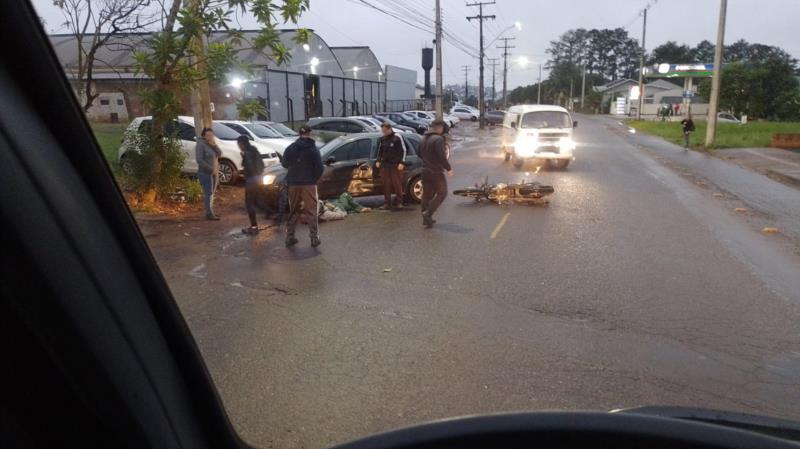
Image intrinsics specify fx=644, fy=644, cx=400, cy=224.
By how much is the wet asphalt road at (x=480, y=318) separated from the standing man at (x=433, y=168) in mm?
472

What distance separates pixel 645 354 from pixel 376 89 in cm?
5870

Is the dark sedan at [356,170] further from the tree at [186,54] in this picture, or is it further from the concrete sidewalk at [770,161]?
the concrete sidewalk at [770,161]

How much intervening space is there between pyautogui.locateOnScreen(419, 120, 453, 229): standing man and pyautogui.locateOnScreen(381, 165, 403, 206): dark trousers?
1709 mm

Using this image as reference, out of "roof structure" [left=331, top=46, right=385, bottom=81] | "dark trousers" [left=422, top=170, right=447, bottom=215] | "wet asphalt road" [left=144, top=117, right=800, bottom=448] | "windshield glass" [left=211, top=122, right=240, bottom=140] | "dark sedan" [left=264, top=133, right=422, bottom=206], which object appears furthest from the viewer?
"roof structure" [left=331, top=46, right=385, bottom=81]

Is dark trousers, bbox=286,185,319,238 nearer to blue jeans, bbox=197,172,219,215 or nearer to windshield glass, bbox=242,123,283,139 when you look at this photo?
blue jeans, bbox=197,172,219,215

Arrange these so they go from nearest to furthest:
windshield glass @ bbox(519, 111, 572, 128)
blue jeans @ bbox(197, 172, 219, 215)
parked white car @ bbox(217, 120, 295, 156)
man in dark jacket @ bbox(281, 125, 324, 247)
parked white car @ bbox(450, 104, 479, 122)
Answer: man in dark jacket @ bbox(281, 125, 324, 247) < blue jeans @ bbox(197, 172, 219, 215) < parked white car @ bbox(217, 120, 295, 156) < windshield glass @ bbox(519, 111, 572, 128) < parked white car @ bbox(450, 104, 479, 122)

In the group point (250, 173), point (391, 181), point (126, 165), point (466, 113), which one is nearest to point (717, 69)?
point (391, 181)

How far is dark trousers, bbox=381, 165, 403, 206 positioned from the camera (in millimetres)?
12523

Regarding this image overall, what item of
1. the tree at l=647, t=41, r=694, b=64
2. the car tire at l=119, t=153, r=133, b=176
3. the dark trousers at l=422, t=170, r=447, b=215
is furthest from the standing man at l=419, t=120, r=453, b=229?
the tree at l=647, t=41, r=694, b=64

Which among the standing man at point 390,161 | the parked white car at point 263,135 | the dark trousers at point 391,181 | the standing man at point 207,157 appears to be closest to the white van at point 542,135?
the parked white car at point 263,135

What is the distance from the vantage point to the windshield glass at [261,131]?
58.6ft

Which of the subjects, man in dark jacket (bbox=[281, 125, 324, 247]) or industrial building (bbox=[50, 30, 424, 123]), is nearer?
man in dark jacket (bbox=[281, 125, 324, 247])

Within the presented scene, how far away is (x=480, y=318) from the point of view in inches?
244

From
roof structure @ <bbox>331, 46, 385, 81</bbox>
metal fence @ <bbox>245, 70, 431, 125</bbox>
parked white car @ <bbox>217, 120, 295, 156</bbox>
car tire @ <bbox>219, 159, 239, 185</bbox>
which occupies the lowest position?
car tire @ <bbox>219, 159, 239, 185</bbox>
